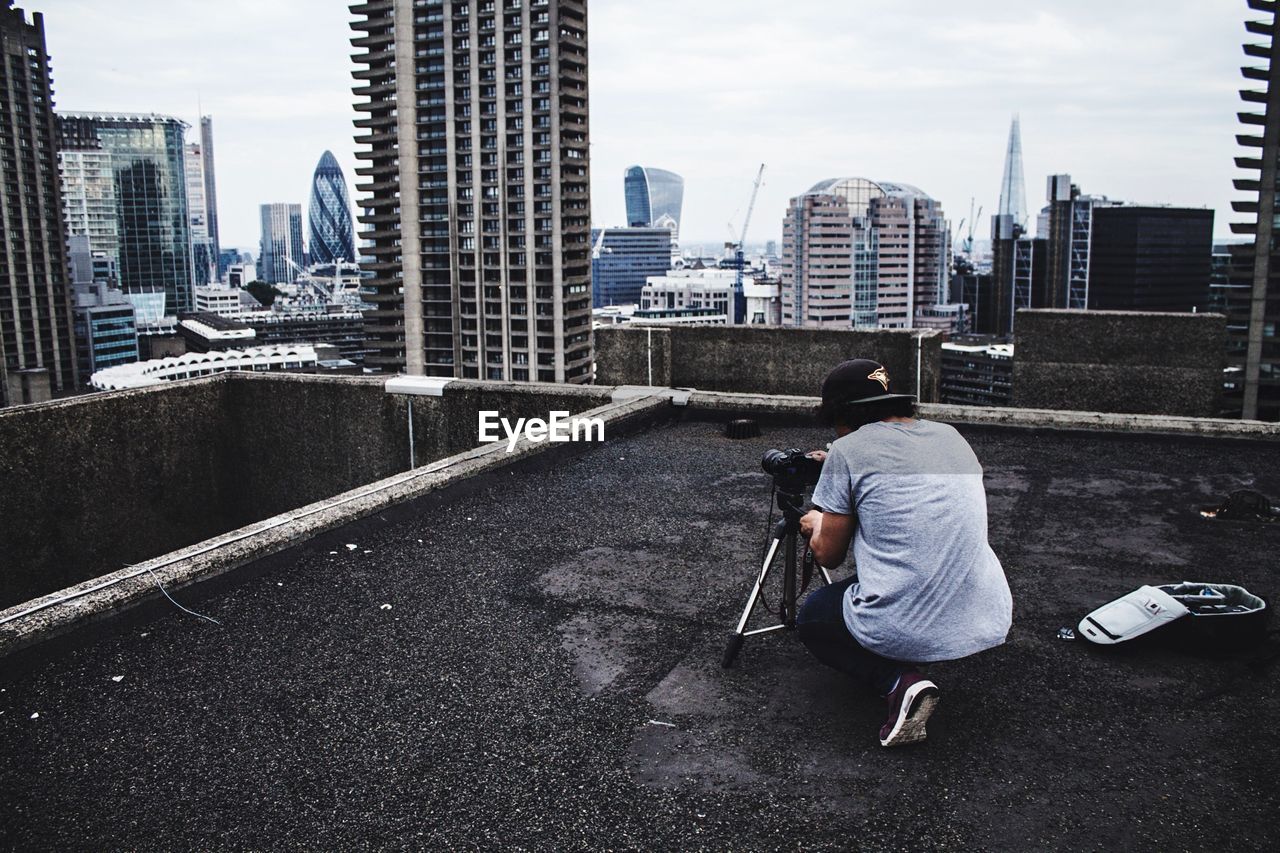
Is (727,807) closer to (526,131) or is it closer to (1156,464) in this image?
(1156,464)

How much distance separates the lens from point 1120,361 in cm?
1258

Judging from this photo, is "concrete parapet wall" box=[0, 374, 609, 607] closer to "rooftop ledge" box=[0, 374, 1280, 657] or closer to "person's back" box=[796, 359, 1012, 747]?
"rooftop ledge" box=[0, 374, 1280, 657]

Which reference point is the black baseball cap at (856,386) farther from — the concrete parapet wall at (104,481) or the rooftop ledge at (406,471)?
the concrete parapet wall at (104,481)

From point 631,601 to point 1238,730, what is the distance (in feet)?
9.30

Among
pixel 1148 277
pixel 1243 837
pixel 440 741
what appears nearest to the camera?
pixel 1243 837

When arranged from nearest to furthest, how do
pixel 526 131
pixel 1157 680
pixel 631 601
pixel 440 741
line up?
pixel 440 741 → pixel 1157 680 → pixel 631 601 → pixel 526 131

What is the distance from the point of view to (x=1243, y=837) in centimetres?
329

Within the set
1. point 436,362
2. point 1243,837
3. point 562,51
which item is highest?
point 562,51

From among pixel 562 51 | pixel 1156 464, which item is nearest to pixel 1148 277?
pixel 562 51

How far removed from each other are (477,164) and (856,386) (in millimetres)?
116510

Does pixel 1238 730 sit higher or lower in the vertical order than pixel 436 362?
higher

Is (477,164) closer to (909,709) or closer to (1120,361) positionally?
(1120,361)

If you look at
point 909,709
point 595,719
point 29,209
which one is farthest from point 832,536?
point 29,209

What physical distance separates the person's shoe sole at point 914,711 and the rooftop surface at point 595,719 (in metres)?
0.08
